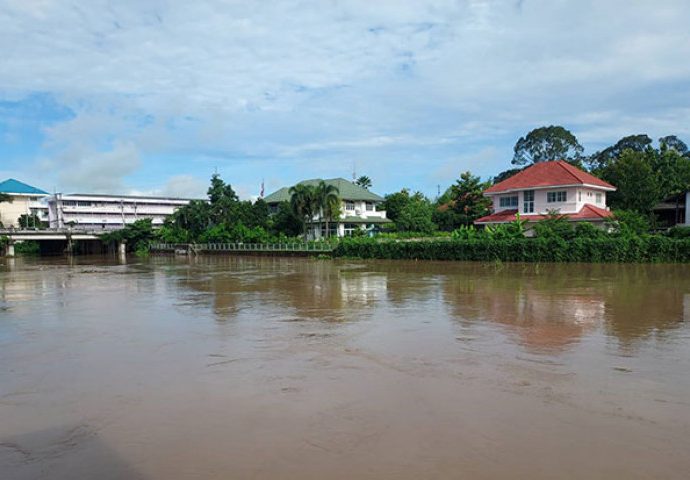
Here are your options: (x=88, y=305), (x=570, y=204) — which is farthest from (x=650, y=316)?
(x=570, y=204)

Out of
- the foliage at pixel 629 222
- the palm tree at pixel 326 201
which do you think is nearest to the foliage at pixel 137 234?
the palm tree at pixel 326 201

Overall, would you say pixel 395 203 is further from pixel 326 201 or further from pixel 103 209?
pixel 103 209

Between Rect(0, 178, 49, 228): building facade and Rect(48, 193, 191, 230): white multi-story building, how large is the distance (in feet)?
9.17

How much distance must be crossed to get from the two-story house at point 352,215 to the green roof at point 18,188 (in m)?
60.5

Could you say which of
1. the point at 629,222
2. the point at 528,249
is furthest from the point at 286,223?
the point at 629,222

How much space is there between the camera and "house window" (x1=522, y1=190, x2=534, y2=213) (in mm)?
42031

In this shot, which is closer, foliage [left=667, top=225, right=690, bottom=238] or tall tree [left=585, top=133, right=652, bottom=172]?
foliage [left=667, top=225, right=690, bottom=238]

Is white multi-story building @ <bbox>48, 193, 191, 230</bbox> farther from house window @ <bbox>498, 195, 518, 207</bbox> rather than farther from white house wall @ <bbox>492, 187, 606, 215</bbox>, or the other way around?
white house wall @ <bbox>492, 187, 606, 215</bbox>

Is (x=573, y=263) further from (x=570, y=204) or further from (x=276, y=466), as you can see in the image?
(x=276, y=466)

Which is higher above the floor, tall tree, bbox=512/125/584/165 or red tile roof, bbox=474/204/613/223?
tall tree, bbox=512/125/584/165

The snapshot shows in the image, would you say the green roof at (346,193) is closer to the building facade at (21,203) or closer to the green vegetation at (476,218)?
the green vegetation at (476,218)

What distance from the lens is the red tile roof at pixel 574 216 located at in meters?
37.6

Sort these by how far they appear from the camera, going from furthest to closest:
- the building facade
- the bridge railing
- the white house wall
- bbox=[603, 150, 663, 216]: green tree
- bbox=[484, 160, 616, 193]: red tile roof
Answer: the building facade, the bridge railing, bbox=[603, 150, 663, 216]: green tree, bbox=[484, 160, 616, 193]: red tile roof, the white house wall

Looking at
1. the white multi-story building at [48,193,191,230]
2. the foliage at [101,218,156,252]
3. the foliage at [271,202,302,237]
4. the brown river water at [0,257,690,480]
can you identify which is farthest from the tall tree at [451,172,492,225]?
the white multi-story building at [48,193,191,230]
